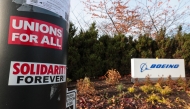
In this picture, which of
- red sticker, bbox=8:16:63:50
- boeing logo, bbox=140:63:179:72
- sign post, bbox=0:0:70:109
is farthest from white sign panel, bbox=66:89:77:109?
boeing logo, bbox=140:63:179:72

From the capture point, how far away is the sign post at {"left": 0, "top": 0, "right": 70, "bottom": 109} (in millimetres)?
1154

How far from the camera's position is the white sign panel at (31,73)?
1152 mm

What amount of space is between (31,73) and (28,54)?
134mm

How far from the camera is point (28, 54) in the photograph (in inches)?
46.9

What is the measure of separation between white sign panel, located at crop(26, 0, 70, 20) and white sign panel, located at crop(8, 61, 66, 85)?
1.42ft

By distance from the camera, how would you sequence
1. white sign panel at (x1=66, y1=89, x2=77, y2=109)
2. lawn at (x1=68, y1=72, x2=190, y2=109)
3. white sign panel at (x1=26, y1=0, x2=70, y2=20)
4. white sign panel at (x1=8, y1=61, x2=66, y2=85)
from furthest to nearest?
lawn at (x1=68, y1=72, x2=190, y2=109), white sign panel at (x1=66, y1=89, x2=77, y2=109), white sign panel at (x1=26, y1=0, x2=70, y2=20), white sign panel at (x1=8, y1=61, x2=66, y2=85)

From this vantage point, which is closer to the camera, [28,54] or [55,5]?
[28,54]

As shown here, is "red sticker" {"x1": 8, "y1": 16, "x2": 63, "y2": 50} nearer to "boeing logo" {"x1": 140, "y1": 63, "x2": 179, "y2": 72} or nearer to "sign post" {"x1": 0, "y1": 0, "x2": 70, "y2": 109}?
"sign post" {"x1": 0, "y1": 0, "x2": 70, "y2": 109}

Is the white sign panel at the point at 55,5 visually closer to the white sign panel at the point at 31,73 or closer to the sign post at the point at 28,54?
the sign post at the point at 28,54

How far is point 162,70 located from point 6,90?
21.2ft

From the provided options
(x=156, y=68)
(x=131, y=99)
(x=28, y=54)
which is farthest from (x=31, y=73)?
(x=156, y=68)

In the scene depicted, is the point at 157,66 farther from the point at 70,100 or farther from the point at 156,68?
the point at 70,100

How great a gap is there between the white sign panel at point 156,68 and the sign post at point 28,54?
18.1ft

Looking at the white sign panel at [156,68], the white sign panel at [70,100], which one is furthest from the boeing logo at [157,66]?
the white sign panel at [70,100]
